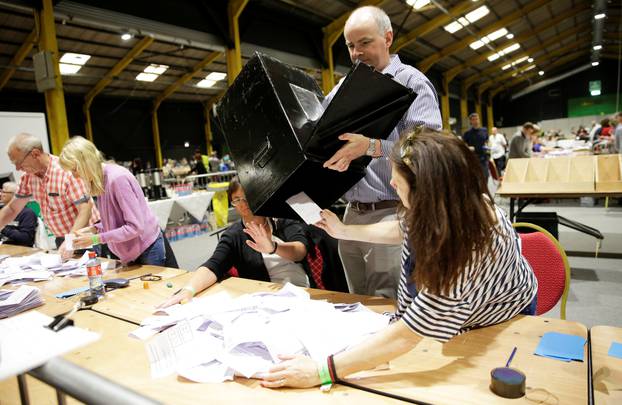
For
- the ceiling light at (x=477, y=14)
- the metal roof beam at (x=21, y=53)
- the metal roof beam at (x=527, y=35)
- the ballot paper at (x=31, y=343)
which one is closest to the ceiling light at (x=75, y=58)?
the metal roof beam at (x=21, y=53)

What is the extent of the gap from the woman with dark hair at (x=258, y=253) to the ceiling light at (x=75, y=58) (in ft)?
33.9

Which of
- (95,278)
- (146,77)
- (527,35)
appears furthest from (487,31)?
(95,278)

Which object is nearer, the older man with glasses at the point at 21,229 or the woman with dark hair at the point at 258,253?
the woman with dark hair at the point at 258,253

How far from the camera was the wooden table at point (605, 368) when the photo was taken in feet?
2.81

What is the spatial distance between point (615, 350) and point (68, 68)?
13.0 m

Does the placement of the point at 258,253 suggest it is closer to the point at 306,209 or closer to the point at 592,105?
the point at 306,209

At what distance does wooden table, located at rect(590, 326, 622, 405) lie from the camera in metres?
0.86

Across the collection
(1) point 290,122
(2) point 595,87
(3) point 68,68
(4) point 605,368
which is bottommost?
(4) point 605,368

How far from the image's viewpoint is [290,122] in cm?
117

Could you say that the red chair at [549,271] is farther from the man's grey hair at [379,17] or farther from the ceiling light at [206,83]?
the ceiling light at [206,83]

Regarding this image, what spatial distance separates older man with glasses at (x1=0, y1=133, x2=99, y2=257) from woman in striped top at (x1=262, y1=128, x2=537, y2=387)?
2303mm

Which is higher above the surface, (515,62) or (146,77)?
(515,62)

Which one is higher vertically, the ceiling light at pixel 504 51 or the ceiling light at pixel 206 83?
the ceiling light at pixel 504 51

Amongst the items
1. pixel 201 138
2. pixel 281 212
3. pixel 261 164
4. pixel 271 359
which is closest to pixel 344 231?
pixel 281 212
